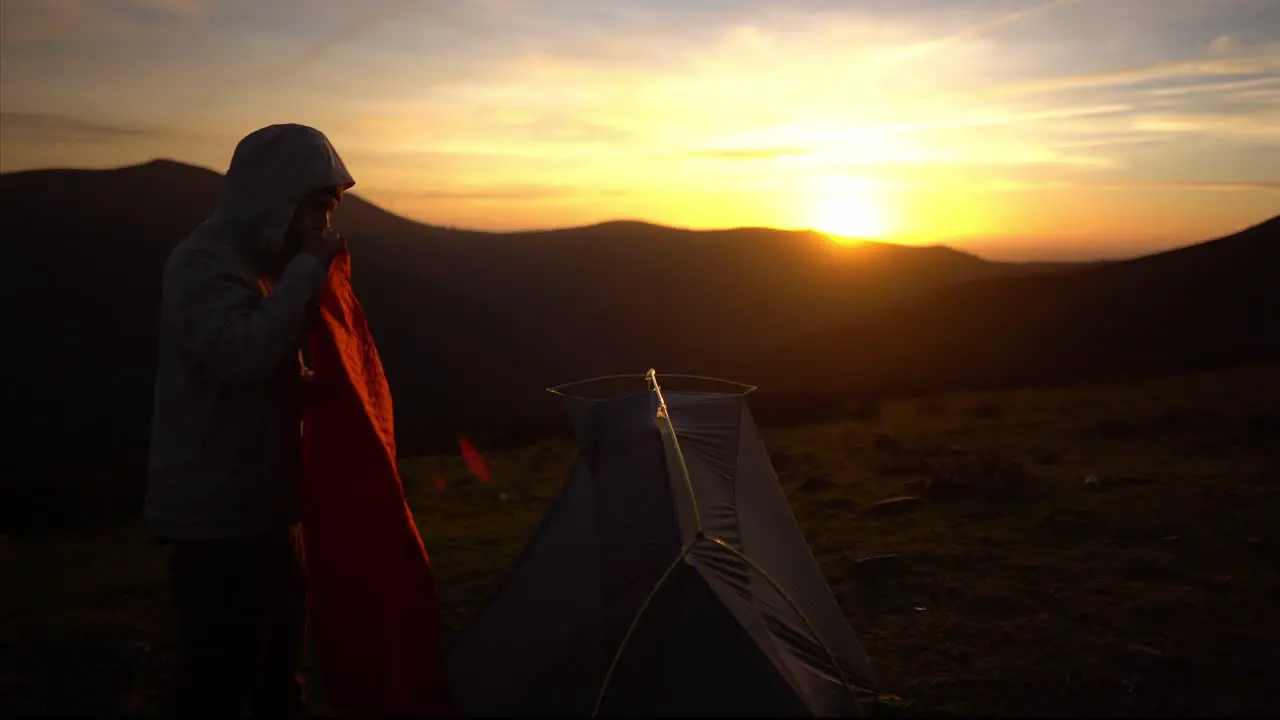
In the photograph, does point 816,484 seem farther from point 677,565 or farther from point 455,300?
point 455,300

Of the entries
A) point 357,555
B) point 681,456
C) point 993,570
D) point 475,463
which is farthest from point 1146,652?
point 475,463

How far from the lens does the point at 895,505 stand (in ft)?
32.7

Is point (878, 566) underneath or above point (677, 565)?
underneath

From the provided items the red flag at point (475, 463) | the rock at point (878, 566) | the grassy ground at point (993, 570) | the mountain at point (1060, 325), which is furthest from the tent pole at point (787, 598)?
the mountain at point (1060, 325)

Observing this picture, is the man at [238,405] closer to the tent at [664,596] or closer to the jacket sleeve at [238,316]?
the jacket sleeve at [238,316]

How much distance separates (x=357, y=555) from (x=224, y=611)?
615mm

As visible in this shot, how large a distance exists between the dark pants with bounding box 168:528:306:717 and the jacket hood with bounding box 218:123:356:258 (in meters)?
1.21

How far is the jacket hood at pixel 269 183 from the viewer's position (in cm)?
352

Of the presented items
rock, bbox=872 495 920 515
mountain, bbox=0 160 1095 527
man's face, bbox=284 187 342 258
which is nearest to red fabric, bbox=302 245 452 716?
man's face, bbox=284 187 342 258

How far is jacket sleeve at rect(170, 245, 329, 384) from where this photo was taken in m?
3.06

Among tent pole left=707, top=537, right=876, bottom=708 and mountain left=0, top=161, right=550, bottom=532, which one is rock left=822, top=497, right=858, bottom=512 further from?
mountain left=0, top=161, right=550, bottom=532

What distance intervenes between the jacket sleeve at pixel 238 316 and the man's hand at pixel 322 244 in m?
0.07

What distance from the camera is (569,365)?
73875mm

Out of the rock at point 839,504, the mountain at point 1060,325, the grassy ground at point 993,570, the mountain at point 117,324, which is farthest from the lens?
the mountain at point 117,324
